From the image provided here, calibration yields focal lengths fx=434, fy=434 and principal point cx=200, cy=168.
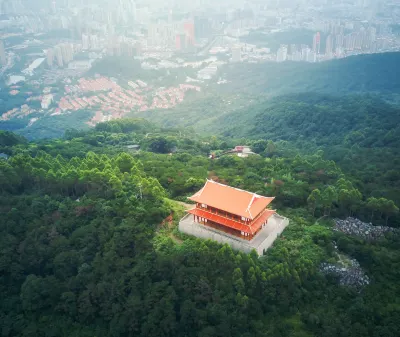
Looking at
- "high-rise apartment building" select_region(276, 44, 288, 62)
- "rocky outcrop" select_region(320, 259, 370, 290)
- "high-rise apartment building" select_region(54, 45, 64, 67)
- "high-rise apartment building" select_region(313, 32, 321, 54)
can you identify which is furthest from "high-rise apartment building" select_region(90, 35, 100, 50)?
"rocky outcrop" select_region(320, 259, 370, 290)

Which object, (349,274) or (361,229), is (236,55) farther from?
(349,274)

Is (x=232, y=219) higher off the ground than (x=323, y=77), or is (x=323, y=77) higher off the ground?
(x=232, y=219)

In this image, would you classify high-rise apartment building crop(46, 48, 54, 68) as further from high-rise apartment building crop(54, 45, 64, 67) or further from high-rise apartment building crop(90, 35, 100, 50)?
high-rise apartment building crop(90, 35, 100, 50)

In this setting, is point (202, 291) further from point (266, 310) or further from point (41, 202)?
point (41, 202)

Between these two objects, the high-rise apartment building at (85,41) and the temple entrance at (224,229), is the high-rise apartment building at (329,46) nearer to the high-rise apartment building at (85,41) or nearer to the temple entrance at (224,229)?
the high-rise apartment building at (85,41)

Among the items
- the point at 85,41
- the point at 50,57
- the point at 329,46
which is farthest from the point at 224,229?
the point at 85,41

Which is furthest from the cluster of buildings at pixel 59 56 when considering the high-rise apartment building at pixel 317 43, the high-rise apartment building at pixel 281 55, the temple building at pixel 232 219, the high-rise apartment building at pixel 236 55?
the temple building at pixel 232 219
